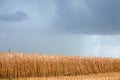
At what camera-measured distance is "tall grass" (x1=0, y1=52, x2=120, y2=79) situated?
2600cm

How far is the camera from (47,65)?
27.6m

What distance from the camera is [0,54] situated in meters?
28.0

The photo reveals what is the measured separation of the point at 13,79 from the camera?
23.4 m

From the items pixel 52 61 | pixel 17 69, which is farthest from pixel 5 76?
pixel 52 61

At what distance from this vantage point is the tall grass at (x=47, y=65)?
26000mm

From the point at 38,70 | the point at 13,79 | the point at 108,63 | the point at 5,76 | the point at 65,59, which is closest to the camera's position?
the point at 13,79

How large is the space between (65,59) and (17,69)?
5035 mm

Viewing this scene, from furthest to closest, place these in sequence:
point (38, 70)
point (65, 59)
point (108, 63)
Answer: point (108, 63) → point (65, 59) → point (38, 70)

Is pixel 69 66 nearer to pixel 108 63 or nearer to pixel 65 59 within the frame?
pixel 65 59

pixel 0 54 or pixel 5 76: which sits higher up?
pixel 0 54

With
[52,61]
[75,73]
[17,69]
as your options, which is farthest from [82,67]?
[17,69]

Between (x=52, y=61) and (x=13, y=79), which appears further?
(x=52, y=61)

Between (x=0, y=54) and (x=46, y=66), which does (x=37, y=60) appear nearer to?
(x=46, y=66)

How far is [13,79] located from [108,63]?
11790 mm
